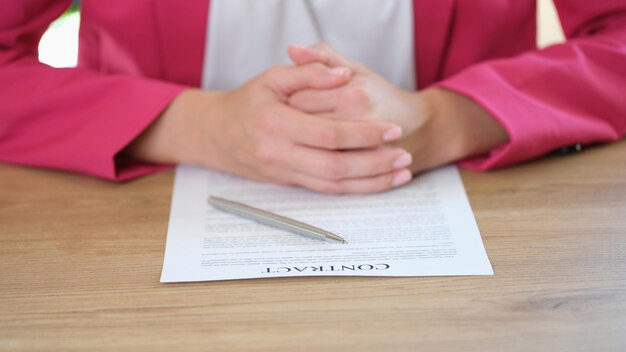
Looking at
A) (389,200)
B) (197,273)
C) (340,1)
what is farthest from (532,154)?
(197,273)

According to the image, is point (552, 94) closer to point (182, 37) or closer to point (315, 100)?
point (315, 100)

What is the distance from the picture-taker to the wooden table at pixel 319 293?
2.18 ft

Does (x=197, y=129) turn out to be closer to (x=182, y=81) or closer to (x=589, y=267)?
(x=182, y=81)

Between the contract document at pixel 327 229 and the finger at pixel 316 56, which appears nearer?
the contract document at pixel 327 229

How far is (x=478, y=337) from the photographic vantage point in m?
0.66

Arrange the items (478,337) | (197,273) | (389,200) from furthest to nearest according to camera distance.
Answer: (389,200), (197,273), (478,337)

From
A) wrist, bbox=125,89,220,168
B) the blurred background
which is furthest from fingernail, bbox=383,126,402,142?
the blurred background

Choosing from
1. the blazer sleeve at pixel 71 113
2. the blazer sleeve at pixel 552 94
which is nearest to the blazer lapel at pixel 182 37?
the blazer sleeve at pixel 71 113

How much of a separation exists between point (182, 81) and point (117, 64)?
3.6 inches

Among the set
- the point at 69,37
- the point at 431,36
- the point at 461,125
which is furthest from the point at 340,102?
the point at 69,37

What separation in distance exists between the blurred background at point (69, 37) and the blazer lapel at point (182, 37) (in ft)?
4.76

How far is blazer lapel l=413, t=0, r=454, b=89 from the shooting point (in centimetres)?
110

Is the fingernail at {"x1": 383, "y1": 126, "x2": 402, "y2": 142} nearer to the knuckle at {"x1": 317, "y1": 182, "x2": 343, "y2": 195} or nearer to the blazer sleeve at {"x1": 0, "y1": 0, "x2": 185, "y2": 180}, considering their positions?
the knuckle at {"x1": 317, "y1": 182, "x2": 343, "y2": 195}

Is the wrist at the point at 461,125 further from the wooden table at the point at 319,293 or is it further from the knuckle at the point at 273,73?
the knuckle at the point at 273,73
